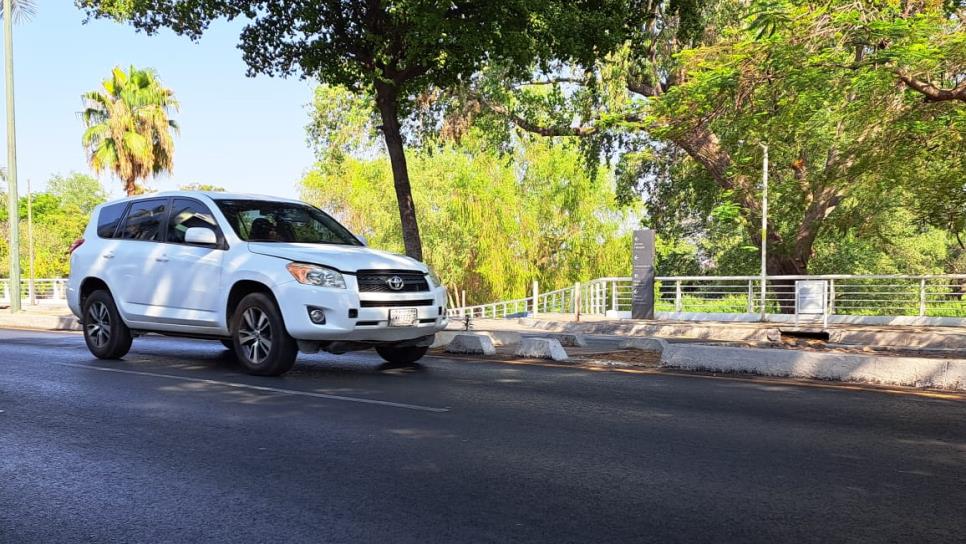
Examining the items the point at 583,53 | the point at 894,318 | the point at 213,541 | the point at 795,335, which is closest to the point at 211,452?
the point at 213,541

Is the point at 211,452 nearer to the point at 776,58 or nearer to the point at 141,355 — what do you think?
the point at 141,355

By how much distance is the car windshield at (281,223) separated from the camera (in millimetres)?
9328

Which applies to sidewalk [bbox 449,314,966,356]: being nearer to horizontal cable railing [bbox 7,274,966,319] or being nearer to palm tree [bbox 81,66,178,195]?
horizontal cable railing [bbox 7,274,966,319]

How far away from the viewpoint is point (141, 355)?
1109 centimetres

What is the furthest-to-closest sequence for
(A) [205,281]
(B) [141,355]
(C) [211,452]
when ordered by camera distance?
(B) [141,355] < (A) [205,281] < (C) [211,452]

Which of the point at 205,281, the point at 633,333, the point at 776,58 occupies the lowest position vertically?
the point at 633,333

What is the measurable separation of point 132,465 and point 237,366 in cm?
493

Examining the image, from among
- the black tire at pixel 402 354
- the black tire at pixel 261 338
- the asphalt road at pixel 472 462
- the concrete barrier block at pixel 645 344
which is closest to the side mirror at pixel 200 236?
the black tire at pixel 261 338

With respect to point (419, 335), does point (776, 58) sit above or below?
above

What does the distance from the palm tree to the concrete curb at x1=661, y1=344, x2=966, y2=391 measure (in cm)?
2652

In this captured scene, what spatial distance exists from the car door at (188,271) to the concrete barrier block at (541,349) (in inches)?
171

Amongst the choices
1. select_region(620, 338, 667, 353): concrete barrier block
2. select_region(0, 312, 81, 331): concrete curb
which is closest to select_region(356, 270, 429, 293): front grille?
select_region(620, 338, 667, 353): concrete barrier block

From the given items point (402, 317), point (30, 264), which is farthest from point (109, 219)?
point (30, 264)

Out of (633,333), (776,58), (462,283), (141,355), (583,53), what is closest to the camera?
(141,355)
